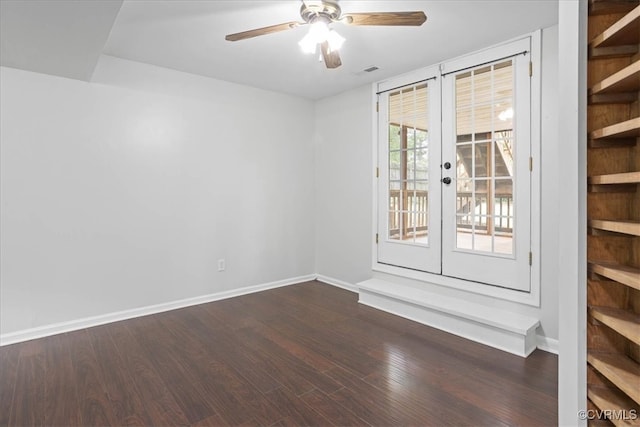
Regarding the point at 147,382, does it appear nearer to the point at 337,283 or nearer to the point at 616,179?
the point at 616,179

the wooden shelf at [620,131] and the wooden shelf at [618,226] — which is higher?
the wooden shelf at [620,131]

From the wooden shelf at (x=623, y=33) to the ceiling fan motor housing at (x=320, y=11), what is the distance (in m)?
1.68

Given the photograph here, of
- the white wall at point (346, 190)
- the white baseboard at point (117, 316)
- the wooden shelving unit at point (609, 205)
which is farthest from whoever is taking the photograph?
the white wall at point (346, 190)

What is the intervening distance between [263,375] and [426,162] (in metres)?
2.57

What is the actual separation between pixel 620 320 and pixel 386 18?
1944mm

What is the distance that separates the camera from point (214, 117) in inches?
153

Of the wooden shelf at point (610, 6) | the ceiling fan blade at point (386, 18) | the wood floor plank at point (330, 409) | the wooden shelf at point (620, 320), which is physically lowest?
the wood floor plank at point (330, 409)

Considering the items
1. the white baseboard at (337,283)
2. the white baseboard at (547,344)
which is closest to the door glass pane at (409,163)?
the white baseboard at (337,283)

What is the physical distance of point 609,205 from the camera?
33.8 inches

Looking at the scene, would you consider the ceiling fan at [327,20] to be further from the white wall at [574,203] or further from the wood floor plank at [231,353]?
the wood floor plank at [231,353]

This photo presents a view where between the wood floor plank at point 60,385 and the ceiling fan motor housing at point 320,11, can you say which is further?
the ceiling fan motor housing at point 320,11

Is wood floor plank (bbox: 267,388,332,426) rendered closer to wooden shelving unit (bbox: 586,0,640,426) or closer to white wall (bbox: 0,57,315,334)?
wooden shelving unit (bbox: 586,0,640,426)

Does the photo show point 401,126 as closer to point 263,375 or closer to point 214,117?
point 214,117

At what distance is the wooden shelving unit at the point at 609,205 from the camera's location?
81 centimetres
